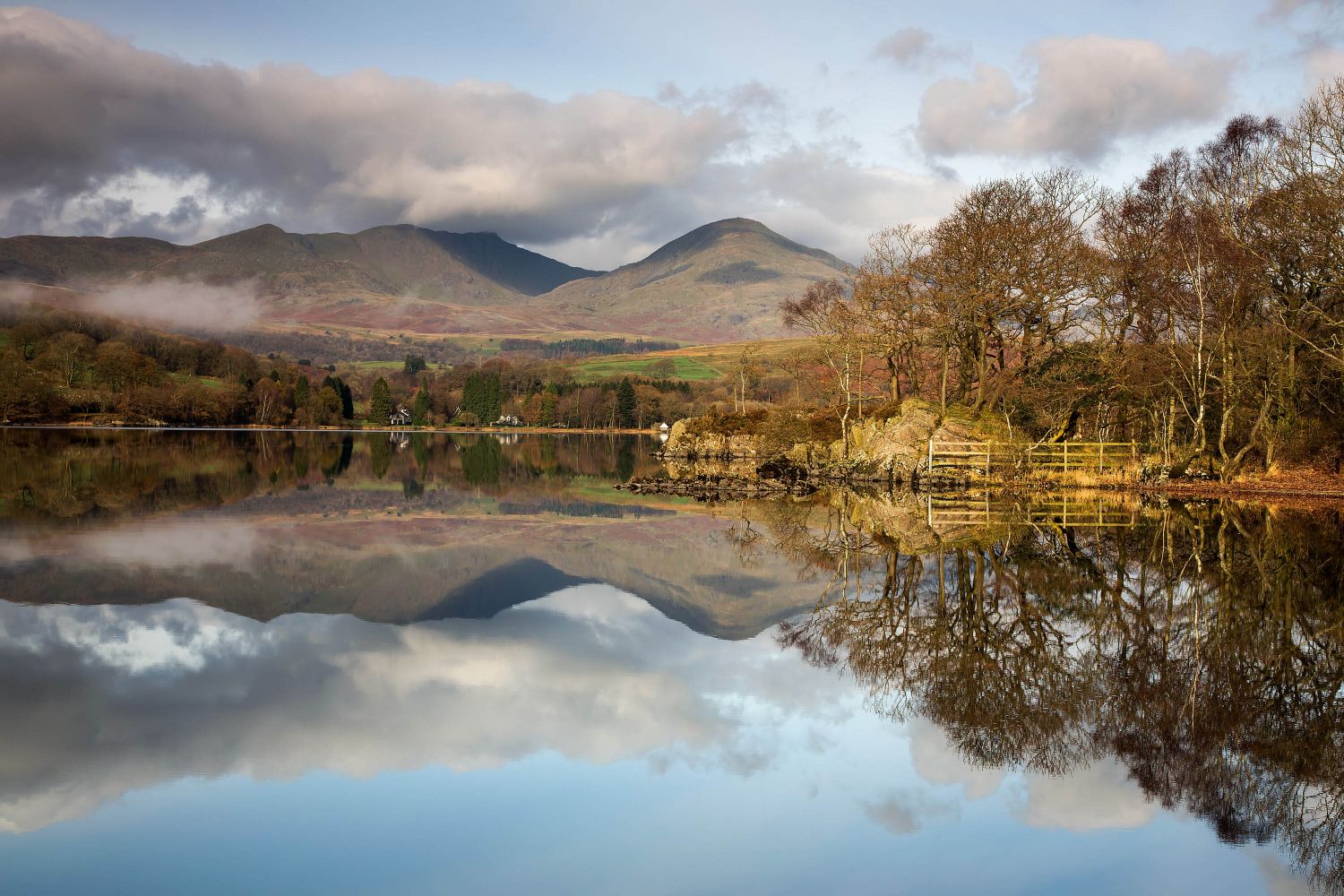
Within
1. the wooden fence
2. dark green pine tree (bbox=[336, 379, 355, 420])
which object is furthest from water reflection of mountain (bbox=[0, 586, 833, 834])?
dark green pine tree (bbox=[336, 379, 355, 420])

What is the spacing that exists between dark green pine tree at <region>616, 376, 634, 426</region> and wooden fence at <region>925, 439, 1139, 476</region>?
11924cm

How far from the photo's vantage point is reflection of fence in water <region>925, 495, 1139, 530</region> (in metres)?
24.3

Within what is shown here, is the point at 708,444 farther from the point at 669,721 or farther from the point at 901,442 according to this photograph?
the point at 669,721

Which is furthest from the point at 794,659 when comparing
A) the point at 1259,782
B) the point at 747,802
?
the point at 1259,782

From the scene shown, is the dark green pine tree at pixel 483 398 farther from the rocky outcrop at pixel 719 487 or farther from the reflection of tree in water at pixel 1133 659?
the reflection of tree in water at pixel 1133 659

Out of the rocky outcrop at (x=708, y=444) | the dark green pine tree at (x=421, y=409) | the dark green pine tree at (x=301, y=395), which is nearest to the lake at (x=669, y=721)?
the rocky outcrop at (x=708, y=444)

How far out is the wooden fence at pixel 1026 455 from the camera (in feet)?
126

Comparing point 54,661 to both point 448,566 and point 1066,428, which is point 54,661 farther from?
point 1066,428

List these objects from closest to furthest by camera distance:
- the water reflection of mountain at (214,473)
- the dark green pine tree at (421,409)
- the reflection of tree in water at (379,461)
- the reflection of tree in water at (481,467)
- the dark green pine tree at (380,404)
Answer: the water reflection of mountain at (214,473), the reflection of tree in water at (481,467), the reflection of tree in water at (379,461), the dark green pine tree at (380,404), the dark green pine tree at (421,409)

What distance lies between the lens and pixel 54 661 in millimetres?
10062

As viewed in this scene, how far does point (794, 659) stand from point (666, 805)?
446 cm

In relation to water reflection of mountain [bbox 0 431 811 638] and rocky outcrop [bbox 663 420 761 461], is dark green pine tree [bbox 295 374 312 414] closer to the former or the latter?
rocky outcrop [bbox 663 420 761 461]

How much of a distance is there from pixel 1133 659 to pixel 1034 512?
18.2m

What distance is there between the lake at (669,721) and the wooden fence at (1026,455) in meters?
19.8
